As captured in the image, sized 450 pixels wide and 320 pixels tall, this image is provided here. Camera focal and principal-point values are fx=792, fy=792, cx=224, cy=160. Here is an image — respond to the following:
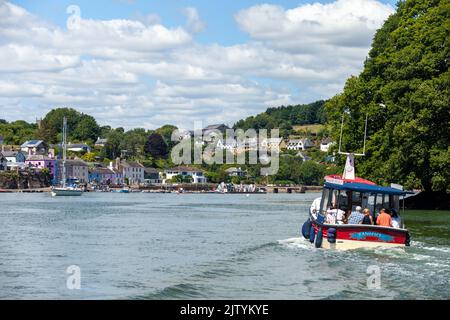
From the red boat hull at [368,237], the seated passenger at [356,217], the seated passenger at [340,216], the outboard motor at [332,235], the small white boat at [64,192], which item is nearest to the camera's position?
the red boat hull at [368,237]

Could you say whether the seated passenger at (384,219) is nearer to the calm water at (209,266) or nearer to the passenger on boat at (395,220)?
the passenger on boat at (395,220)

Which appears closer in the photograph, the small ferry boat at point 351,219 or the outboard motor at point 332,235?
the small ferry boat at point 351,219

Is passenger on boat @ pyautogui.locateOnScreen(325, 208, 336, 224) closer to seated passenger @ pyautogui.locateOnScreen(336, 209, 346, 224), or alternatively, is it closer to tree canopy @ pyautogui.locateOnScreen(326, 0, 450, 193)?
seated passenger @ pyautogui.locateOnScreen(336, 209, 346, 224)

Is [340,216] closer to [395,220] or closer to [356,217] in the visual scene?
[356,217]

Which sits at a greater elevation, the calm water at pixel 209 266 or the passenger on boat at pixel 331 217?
the passenger on boat at pixel 331 217

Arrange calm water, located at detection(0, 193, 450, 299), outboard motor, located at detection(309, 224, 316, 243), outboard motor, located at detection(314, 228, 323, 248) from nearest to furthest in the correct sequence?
calm water, located at detection(0, 193, 450, 299)
outboard motor, located at detection(314, 228, 323, 248)
outboard motor, located at detection(309, 224, 316, 243)

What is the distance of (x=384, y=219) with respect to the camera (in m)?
36.1

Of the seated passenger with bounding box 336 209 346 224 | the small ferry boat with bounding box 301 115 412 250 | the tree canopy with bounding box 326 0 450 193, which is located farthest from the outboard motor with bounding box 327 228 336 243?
the tree canopy with bounding box 326 0 450 193

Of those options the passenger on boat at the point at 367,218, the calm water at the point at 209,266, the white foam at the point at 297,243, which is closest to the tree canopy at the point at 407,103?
the calm water at the point at 209,266

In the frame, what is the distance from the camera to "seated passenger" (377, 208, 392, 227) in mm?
36062

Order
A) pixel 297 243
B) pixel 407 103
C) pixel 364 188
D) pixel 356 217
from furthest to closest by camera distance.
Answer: pixel 407 103 < pixel 297 243 < pixel 364 188 < pixel 356 217

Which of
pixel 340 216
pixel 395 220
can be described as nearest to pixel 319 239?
pixel 340 216

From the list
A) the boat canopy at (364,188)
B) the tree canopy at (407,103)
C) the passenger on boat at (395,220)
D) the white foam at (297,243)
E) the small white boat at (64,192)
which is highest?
the tree canopy at (407,103)

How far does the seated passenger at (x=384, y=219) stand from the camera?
36.1m
